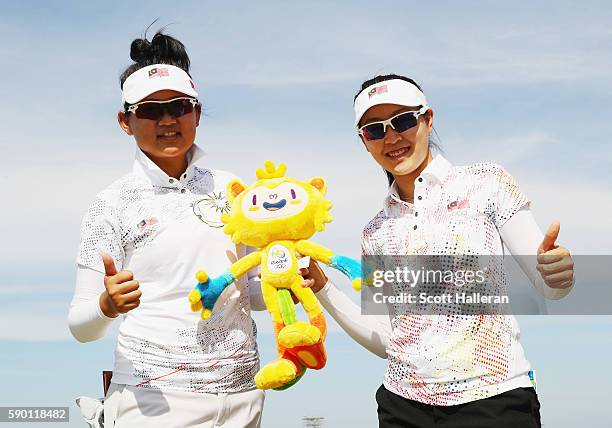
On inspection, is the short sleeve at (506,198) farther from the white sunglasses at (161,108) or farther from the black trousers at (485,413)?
the white sunglasses at (161,108)

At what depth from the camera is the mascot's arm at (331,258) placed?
395 centimetres

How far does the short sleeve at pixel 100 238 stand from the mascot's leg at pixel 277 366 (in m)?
0.74

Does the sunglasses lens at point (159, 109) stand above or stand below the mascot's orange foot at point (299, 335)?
above

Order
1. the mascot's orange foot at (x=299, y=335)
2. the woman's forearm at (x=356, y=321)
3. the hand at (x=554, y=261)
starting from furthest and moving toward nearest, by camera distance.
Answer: the woman's forearm at (x=356, y=321) → the mascot's orange foot at (x=299, y=335) → the hand at (x=554, y=261)

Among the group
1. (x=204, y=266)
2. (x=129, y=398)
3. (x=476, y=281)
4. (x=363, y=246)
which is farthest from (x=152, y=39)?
(x=476, y=281)

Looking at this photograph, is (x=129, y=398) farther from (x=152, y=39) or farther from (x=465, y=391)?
(x=152, y=39)

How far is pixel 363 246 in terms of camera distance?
4066 mm

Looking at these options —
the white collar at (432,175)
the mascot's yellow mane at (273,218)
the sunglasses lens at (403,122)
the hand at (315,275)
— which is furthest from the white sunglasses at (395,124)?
the hand at (315,275)

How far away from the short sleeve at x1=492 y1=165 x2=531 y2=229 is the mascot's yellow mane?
839mm

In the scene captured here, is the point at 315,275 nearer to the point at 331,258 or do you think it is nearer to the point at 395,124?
the point at 331,258

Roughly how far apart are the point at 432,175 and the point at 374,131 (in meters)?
0.37

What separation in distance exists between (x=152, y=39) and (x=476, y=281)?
7.27ft

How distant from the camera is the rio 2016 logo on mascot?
3748 millimetres

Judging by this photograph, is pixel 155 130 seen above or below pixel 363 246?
above
